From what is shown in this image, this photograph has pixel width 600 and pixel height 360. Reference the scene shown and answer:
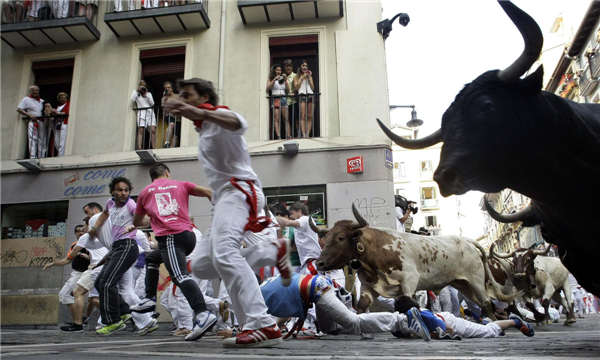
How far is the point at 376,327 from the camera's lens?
4812 mm

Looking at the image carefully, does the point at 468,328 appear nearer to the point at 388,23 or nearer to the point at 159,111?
the point at 388,23

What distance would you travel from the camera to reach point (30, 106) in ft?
46.5

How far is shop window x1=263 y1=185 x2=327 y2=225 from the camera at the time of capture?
12055 millimetres

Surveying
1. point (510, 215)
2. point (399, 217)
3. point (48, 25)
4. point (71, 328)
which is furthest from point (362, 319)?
point (48, 25)

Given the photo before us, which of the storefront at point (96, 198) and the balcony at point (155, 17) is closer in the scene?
the storefront at point (96, 198)

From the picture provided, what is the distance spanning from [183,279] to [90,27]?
39.3 ft

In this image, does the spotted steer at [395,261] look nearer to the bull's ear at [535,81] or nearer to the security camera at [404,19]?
the bull's ear at [535,81]

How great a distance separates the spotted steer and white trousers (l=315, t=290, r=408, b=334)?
1.12 m

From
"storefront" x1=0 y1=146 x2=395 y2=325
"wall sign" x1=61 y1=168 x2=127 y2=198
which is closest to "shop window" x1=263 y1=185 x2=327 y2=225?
"storefront" x1=0 y1=146 x2=395 y2=325

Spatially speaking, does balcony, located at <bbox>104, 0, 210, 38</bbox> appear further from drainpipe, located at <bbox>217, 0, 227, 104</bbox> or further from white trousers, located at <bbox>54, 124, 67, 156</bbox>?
white trousers, located at <bbox>54, 124, 67, 156</bbox>

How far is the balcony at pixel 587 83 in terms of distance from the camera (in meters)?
27.1

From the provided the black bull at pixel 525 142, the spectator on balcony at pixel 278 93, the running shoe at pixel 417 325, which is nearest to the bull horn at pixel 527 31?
the black bull at pixel 525 142

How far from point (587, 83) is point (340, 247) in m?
28.1

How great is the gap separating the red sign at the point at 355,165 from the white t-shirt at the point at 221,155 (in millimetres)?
8672
